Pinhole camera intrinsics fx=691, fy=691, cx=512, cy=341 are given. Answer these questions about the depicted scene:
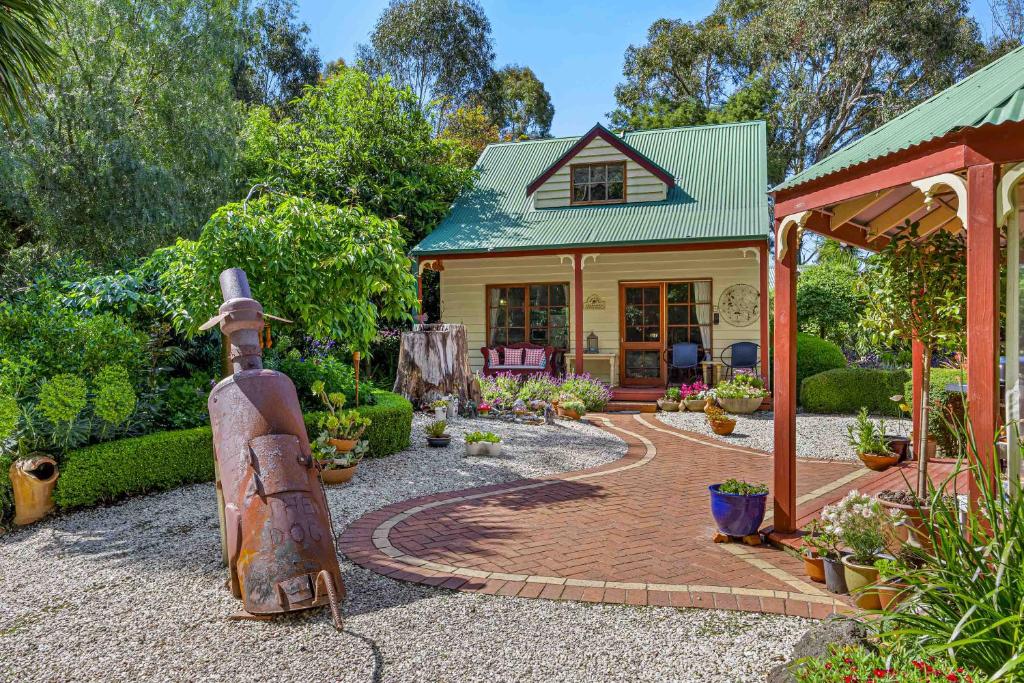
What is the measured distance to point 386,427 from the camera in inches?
325

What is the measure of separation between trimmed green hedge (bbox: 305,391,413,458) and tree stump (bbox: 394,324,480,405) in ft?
8.80

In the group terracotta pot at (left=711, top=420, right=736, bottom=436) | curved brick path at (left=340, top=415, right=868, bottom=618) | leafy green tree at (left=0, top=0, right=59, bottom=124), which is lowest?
curved brick path at (left=340, top=415, right=868, bottom=618)

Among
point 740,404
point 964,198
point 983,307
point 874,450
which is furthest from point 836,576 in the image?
point 740,404

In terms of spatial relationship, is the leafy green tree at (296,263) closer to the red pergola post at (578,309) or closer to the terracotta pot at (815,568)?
the terracotta pot at (815,568)

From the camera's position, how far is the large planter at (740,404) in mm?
11875

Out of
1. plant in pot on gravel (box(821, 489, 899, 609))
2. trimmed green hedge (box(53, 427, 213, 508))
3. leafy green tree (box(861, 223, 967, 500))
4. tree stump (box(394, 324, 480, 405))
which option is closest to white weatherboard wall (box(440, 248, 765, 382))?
tree stump (box(394, 324, 480, 405))

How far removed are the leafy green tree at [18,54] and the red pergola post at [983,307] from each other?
21.6 feet

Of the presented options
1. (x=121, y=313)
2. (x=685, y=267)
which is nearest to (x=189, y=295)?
(x=121, y=313)

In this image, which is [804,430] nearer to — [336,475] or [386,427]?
[386,427]

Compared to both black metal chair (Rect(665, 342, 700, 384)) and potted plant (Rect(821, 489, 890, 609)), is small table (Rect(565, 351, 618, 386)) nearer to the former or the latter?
black metal chair (Rect(665, 342, 700, 384))

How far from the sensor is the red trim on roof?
14906 millimetres

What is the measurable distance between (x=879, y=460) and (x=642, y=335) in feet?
24.4

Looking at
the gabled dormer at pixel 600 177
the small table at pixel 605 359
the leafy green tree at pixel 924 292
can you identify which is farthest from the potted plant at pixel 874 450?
the gabled dormer at pixel 600 177

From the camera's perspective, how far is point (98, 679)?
3.16 meters
